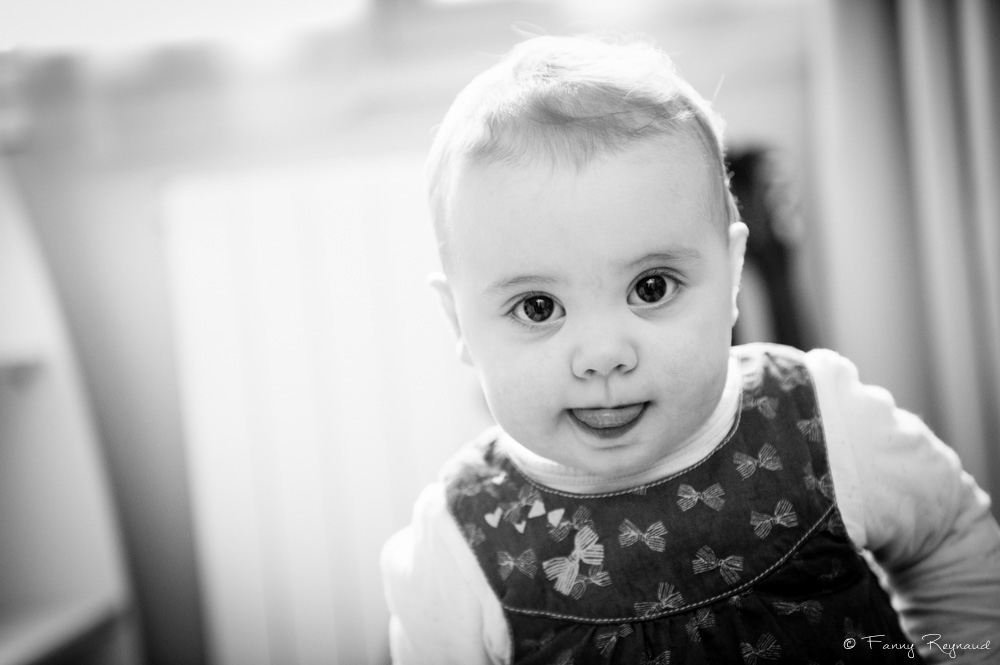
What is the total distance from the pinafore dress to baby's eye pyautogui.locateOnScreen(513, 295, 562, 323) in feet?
0.59

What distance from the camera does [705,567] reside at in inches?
25.0

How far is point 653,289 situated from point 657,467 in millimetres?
180

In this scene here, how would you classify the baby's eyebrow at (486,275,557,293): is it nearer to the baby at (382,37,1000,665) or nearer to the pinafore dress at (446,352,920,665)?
the baby at (382,37,1000,665)

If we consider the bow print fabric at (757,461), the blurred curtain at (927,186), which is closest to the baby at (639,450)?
the bow print fabric at (757,461)

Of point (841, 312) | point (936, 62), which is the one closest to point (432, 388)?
point (841, 312)

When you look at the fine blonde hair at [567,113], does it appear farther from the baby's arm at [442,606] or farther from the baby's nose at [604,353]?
the baby's arm at [442,606]

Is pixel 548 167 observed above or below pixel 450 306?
above

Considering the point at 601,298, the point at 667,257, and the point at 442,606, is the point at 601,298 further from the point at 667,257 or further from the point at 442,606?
the point at 442,606

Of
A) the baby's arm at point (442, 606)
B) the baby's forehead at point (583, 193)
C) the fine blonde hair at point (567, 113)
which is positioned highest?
the fine blonde hair at point (567, 113)

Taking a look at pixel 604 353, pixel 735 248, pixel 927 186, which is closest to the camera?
pixel 604 353

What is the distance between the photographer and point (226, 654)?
1.34m

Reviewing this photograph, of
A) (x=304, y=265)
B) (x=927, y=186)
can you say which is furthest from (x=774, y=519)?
(x=304, y=265)

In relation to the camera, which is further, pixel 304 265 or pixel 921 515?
pixel 304 265

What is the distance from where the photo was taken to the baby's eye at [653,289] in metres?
0.59
